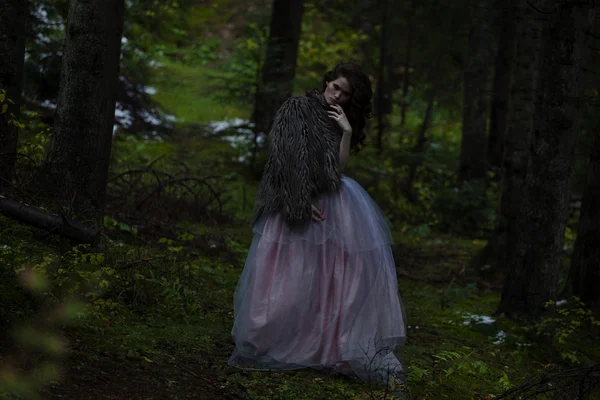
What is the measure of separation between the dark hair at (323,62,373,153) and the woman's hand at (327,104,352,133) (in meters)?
0.13

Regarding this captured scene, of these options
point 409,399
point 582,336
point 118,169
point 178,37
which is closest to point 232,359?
point 409,399

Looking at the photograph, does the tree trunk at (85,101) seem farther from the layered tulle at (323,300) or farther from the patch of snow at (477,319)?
the patch of snow at (477,319)

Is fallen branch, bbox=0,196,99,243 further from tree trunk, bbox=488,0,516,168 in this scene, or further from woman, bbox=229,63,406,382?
tree trunk, bbox=488,0,516,168

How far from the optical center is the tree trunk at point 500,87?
13.6 m

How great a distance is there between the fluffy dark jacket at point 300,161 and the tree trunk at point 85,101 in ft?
4.64

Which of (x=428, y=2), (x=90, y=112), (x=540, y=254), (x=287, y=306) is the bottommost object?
(x=287, y=306)

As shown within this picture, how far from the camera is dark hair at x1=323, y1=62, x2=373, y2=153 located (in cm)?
534

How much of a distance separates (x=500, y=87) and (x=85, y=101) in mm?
10919

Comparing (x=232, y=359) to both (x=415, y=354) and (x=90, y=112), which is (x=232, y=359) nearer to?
(x=415, y=354)

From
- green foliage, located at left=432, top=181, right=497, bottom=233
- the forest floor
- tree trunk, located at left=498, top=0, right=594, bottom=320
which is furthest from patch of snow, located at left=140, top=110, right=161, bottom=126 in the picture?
tree trunk, located at left=498, top=0, right=594, bottom=320

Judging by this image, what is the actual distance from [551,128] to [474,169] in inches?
311

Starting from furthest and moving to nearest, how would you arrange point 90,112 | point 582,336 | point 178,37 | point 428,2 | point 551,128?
point 178,37 → point 428,2 → point 582,336 → point 551,128 → point 90,112

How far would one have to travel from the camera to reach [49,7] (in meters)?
8.52

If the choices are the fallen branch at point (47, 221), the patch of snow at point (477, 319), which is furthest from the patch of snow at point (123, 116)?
the fallen branch at point (47, 221)
